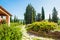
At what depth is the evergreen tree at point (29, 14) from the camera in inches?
1622

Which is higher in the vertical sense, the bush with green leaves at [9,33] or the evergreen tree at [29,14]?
the evergreen tree at [29,14]

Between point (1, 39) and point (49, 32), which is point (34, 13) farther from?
point (1, 39)

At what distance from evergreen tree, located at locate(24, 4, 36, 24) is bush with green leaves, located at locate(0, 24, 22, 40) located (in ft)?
111

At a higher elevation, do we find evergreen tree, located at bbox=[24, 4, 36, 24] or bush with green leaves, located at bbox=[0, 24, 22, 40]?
evergreen tree, located at bbox=[24, 4, 36, 24]

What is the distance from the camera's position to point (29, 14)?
41.8 metres

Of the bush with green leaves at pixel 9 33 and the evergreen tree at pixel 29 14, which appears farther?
the evergreen tree at pixel 29 14

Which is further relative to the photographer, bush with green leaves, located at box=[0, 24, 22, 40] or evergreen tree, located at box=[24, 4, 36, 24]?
evergreen tree, located at box=[24, 4, 36, 24]

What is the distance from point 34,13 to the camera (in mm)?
42156

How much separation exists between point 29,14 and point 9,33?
35.6 meters

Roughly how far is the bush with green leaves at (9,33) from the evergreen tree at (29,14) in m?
33.7

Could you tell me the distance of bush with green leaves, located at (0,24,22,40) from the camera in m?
6.02

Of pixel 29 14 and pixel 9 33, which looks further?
pixel 29 14

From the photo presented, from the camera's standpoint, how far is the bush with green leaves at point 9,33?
602cm

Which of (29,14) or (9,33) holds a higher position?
(29,14)
